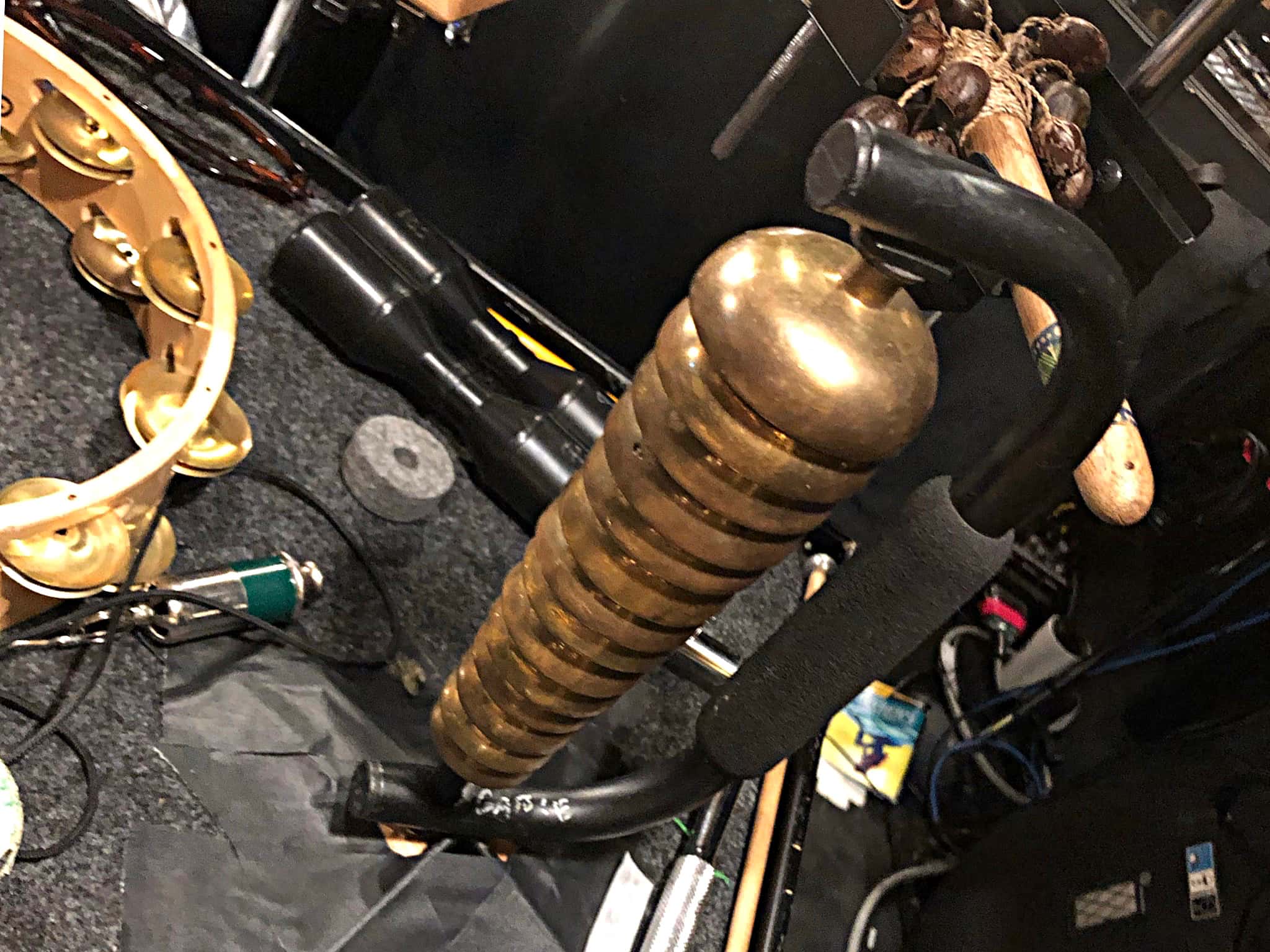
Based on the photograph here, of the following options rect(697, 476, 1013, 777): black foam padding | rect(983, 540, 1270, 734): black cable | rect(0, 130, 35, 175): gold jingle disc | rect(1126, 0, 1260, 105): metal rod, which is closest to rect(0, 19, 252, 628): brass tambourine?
rect(0, 130, 35, 175): gold jingle disc

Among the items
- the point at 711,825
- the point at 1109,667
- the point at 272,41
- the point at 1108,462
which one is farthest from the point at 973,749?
the point at 272,41

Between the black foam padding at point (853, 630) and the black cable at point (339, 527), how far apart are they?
0.30 meters

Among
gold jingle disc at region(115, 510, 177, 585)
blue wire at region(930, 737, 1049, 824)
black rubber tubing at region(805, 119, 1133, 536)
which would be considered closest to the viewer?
black rubber tubing at region(805, 119, 1133, 536)

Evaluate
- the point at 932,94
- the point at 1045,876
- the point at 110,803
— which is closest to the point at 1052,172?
the point at 932,94

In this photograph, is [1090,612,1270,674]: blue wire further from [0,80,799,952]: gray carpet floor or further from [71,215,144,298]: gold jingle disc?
[71,215,144,298]: gold jingle disc

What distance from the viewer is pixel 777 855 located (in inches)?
25.5

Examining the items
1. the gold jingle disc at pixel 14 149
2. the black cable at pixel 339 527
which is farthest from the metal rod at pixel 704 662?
the gold jingle disc at pixel 14 149

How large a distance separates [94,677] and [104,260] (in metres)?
0.31

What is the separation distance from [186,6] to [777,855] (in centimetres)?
89

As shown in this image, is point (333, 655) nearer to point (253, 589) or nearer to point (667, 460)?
point (253, 589)

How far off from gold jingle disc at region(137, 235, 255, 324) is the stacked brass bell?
0.34 m

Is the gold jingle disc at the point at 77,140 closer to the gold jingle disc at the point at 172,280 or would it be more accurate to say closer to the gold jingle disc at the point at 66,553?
the gold jingle disc at the point at 172,280

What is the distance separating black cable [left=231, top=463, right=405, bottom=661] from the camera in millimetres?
652

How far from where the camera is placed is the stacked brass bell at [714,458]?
0.88 feet
